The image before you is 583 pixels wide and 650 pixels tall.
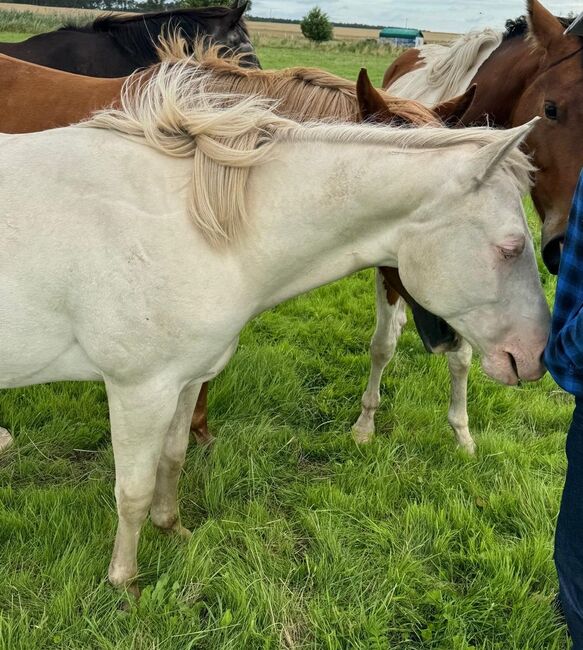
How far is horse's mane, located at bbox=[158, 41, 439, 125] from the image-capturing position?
7.02 feet

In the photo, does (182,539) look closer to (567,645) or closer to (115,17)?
(567,645)

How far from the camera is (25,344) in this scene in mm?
1921

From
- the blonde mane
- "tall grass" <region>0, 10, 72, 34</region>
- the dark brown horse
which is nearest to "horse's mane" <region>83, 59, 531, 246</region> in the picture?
the blonde mane

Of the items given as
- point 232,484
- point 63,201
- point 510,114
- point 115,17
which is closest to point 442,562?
point 232,484

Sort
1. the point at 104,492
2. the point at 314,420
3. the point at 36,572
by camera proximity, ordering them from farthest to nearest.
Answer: the point at 314,420, the point at 104,492, the point at 36,572

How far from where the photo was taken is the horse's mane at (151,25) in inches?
171

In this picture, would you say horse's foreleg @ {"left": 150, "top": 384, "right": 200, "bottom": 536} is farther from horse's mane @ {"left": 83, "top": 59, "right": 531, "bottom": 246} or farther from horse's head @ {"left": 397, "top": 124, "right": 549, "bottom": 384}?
horse's head @ {"left": 397, "top": 124, "right": 549, "bottom": 384}

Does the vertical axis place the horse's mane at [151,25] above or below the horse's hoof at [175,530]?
above

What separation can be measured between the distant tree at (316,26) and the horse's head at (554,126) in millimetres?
46913

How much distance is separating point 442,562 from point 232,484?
109cm

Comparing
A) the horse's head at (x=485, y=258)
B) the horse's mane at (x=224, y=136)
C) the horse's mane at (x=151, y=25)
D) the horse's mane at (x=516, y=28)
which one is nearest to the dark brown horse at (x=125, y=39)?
the horse's mane at (x=151, y=25)

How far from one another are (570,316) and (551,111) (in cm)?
142

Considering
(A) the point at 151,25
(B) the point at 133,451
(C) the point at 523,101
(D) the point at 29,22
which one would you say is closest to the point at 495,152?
(C) the point at 523,101

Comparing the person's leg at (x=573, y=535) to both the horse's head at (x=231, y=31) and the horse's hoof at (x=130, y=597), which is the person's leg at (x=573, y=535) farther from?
the horse's head at (x=231, y=31)
